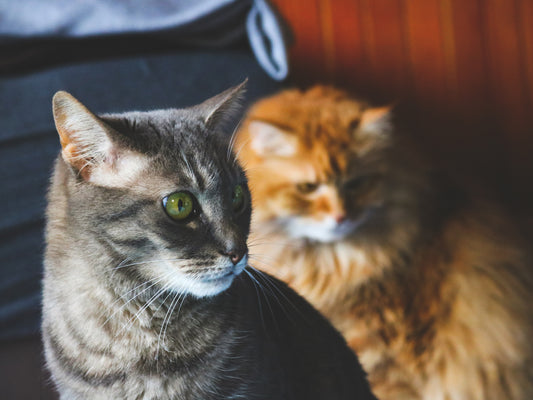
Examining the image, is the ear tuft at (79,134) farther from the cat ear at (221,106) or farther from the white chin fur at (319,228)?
the white chin fur at (319,228)

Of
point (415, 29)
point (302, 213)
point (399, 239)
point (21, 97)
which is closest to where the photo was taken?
point (21, 97)

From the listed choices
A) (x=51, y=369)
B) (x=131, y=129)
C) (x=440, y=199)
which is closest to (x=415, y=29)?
(x=440, y=199)

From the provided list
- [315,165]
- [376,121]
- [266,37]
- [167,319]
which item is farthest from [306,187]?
[167,319]

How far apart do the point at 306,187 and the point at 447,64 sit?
93 cm

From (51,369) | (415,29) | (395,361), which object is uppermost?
(51,369)

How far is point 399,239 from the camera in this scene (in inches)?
49.2

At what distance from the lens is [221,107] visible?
25.1 inches

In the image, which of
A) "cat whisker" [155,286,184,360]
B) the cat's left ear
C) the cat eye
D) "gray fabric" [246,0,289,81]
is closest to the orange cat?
the cat eye

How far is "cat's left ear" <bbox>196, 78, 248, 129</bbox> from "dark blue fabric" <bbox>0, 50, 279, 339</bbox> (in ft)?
0.30

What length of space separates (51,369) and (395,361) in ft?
2.53

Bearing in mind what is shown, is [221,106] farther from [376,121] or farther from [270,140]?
[376,121]

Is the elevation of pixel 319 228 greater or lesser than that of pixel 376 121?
lesser

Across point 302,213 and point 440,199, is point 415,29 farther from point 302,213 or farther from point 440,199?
point 302,213

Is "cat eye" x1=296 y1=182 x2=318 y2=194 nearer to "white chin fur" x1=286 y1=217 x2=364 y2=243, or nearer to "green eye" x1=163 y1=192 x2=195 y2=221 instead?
"white chin fur" x1=286 y1=217 x2=364 y2=243
